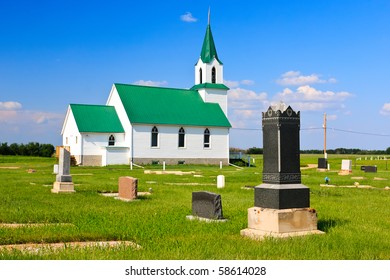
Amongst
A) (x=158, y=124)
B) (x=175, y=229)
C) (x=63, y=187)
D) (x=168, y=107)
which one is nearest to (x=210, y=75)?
(x=168, y=107)

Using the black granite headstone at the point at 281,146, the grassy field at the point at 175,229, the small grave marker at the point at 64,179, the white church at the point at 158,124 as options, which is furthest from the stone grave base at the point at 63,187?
the white church at the point at 158,124

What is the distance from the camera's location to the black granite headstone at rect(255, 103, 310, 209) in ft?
33.5

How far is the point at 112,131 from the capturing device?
53.6 m

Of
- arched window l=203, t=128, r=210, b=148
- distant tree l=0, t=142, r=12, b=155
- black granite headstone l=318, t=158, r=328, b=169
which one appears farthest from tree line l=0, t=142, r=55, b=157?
black granite headstone l=318, t=158, r=328, b=169

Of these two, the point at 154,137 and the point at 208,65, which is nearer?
the point at 154,137

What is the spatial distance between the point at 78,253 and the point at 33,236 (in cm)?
212

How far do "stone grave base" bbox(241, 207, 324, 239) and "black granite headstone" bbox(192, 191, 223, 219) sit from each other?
78.9 inches

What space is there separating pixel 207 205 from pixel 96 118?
142 feet

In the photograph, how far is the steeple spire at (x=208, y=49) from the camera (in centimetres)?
6106

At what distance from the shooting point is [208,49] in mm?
61531

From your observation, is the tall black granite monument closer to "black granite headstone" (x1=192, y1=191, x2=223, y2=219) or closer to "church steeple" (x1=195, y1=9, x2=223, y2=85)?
"black granite headstone" (x1=192, y1=191, x2=223, y2=219)

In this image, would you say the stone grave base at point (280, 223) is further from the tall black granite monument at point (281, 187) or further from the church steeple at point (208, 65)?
the church steeple at point (208, 65)

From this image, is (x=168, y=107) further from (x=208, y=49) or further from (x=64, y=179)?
(x=64, y=179)
